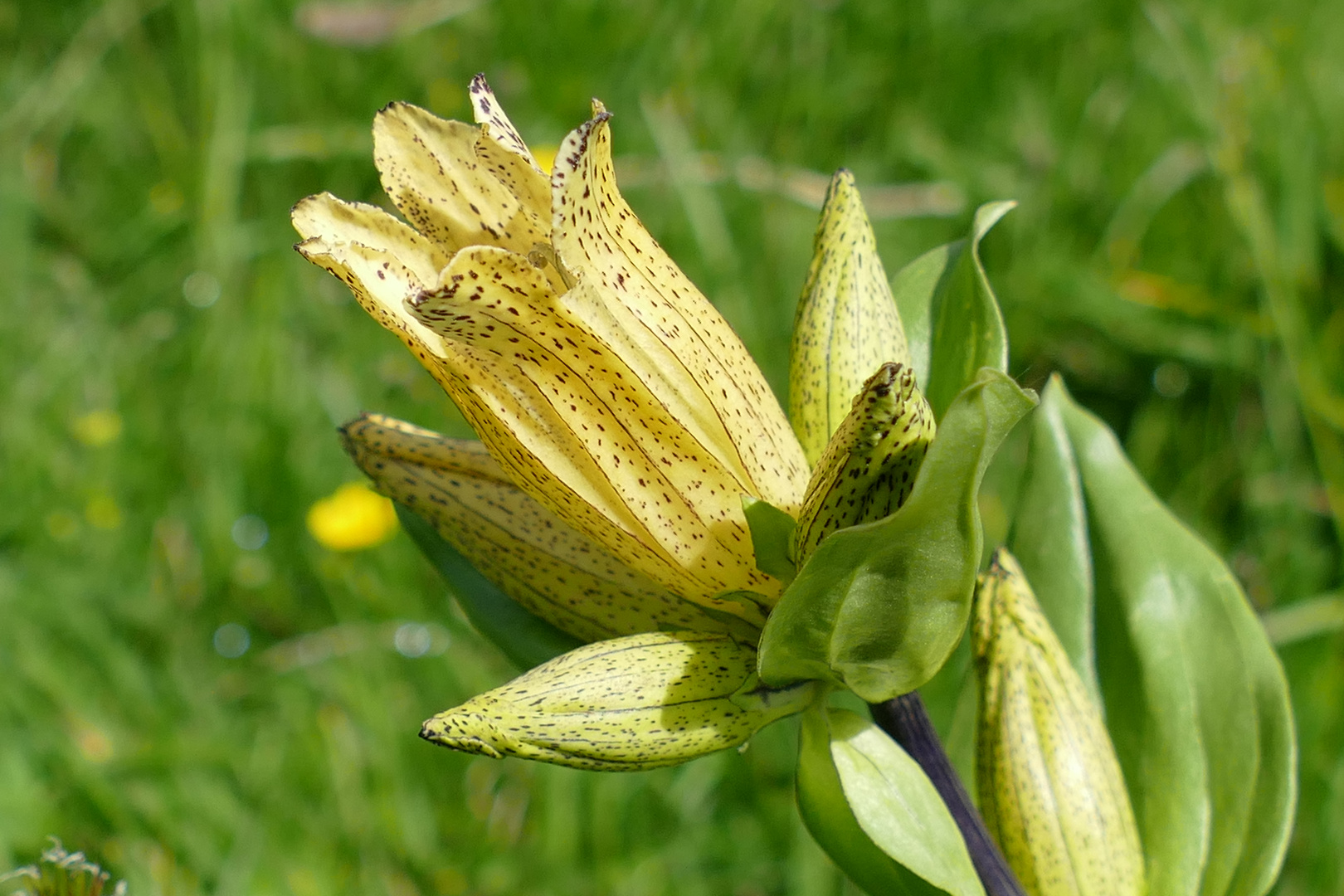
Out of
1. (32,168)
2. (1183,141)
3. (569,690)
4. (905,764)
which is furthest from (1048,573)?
(32,168)

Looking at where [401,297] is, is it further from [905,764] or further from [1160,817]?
[1160,817]

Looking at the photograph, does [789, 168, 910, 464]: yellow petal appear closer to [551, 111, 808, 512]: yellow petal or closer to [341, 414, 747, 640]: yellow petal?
[551, 111, 808, 512]: yellow petal

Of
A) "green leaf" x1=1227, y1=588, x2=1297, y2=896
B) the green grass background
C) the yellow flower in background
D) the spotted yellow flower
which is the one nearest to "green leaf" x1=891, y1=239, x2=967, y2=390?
the spotted yellow flower

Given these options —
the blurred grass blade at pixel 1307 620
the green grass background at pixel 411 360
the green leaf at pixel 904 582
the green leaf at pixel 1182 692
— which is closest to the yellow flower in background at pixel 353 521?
the green grass background at pixel 411 360

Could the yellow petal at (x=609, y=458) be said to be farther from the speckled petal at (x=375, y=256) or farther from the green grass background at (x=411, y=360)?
the green grass background at (x=411, y=360)

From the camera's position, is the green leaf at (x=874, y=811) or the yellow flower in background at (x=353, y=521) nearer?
the green leaf at (x=874, y=811)

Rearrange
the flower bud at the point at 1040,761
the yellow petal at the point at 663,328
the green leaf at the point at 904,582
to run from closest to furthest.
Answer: the green leaf at the point at 904,582
the yellow petal at the point at 663,328
the flower bud at the point at 1040,761
